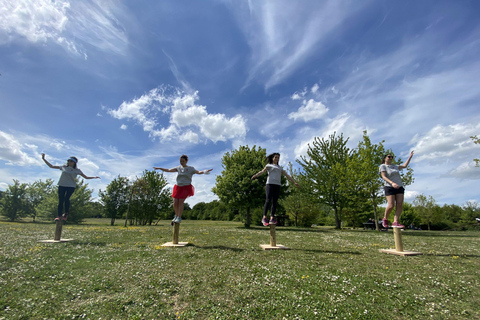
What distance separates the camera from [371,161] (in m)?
24.7

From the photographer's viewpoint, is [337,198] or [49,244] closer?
[49,244]

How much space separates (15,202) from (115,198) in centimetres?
2294

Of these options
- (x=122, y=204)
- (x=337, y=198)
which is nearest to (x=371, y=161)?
(x=337, y=198)

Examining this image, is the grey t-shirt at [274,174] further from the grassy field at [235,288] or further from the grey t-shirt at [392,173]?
the grey t-shirt at [392,173]

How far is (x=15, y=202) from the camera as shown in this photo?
4912 cm

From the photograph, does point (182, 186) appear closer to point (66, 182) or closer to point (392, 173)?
point (66, 182)

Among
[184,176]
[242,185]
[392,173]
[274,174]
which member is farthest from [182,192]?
[242,185]

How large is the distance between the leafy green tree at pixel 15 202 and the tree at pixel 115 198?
61.0 ft

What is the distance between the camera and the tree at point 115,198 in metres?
48.6

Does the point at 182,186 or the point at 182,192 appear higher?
the point at 182,186

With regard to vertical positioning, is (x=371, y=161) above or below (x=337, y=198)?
above

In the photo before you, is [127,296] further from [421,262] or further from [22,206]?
[22,206]

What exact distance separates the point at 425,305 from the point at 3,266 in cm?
940

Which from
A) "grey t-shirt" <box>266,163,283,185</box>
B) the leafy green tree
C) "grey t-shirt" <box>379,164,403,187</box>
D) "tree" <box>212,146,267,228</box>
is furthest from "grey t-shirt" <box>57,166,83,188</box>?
the leafy green tree
